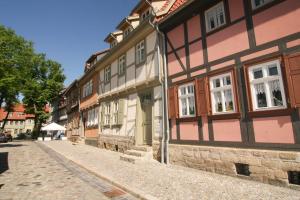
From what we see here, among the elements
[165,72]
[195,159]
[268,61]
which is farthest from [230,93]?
[165,72]

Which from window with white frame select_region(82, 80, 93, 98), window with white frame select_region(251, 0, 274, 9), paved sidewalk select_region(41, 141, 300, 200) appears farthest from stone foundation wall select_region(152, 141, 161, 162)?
window with white frame select_region(82, 80, 93, 98)

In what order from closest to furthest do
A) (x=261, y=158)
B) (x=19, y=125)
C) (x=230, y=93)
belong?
(x=261, y=158) < (x=230, y=93) < (x=19, y=125)

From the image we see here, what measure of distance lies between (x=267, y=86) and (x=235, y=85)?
959mm

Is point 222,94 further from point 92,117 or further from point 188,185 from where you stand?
point 92,117

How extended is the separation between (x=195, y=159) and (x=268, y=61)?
13.4ft

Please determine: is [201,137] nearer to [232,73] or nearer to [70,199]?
[232,73]

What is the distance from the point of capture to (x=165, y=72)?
991 centimetres

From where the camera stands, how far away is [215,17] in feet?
26.8

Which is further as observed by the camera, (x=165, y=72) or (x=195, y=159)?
(x=165, y=72)

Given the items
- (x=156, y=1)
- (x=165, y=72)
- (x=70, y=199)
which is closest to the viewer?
(x=70, y=199)

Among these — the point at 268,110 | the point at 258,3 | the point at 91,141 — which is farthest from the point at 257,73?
the point at 91,141

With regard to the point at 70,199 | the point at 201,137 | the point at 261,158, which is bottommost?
the point at 70,199

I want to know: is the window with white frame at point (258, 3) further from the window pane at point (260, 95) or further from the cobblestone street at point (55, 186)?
the cobblestone street at point (55, 186)

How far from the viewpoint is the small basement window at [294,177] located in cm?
558
